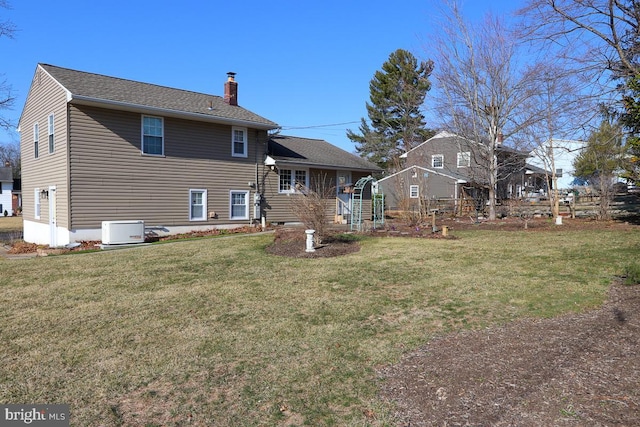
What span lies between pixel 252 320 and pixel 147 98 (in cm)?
1346

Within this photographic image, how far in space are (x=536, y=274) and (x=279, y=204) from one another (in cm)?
1353

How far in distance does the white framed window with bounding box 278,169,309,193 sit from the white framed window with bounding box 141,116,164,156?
18.2ft

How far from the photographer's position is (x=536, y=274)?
7.44m

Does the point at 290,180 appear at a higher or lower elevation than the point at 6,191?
lower

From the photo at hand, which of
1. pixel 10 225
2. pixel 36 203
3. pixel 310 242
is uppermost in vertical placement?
pixel 36 203

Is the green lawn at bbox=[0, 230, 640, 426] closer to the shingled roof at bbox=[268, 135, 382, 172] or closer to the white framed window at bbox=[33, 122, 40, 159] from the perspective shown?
the white framed window at bbox=[33, 122, 40, 159]

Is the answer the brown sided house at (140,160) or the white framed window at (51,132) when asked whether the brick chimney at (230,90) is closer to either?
the brown sided house at (140,160)

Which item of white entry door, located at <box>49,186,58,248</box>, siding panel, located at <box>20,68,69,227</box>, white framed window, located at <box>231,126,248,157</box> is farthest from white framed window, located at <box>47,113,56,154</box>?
white framed window, located at <box>231,126,248,157</box>

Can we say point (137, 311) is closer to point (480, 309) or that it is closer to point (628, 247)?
point (480, 309)

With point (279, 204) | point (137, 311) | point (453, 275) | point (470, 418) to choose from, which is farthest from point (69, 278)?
point (279, 204)

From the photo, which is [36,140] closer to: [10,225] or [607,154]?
[10,225]

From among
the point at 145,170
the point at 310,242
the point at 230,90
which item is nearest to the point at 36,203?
the point at 145,170

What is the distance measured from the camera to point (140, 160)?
15641 millimetres

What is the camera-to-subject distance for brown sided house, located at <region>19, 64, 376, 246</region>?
47.2 feet
